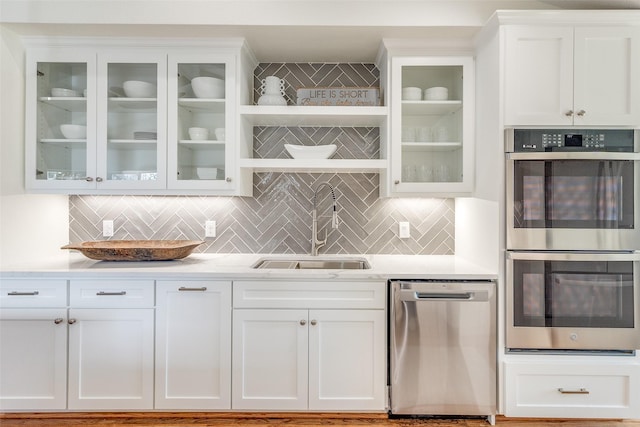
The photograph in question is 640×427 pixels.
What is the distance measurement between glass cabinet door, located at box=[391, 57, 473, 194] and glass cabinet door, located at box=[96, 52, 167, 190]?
4.84 feet

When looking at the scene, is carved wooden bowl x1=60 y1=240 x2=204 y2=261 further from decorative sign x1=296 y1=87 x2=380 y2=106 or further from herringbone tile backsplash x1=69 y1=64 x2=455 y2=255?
decorative sign x1=296 y1=87 x2=380 y2=106

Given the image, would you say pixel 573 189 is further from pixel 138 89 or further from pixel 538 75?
pixel 138 89

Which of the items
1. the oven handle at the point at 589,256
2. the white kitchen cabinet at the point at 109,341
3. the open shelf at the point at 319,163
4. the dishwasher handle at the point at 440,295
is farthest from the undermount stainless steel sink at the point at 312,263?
the oven handle at the point at 589,256

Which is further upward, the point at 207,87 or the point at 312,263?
the point at 207,87

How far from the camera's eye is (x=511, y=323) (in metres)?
2.04

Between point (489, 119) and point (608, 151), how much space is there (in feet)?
2.02

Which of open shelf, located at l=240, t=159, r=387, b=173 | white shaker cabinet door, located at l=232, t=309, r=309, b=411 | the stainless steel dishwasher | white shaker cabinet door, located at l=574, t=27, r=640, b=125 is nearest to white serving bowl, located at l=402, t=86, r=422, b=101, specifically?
open shelf, located at l=240, t=159, r=387, b=173

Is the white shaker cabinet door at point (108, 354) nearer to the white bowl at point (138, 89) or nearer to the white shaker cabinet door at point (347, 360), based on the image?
the white shaker cabinet door at point (347, 360)

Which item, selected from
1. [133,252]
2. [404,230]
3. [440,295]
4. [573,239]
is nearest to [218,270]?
[133,252]

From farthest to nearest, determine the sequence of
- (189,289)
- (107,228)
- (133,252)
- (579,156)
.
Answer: (107,228) < (133,252) < (189,289) < (579,156)

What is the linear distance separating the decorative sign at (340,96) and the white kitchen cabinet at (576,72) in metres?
0.80

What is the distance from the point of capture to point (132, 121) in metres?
2.42

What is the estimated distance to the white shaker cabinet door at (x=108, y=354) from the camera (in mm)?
2092

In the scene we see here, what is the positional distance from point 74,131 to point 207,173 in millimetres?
875
